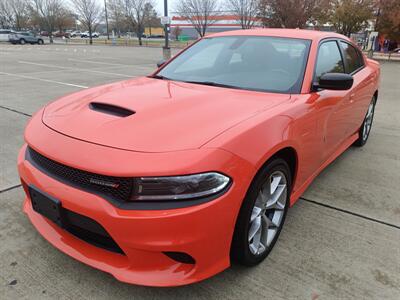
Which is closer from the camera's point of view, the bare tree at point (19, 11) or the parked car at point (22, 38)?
the parked car at point (22, 38)

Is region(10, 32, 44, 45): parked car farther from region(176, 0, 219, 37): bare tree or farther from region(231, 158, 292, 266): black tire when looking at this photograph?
region(231, 158, 292, 266): black tire

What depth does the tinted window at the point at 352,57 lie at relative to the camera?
390cm

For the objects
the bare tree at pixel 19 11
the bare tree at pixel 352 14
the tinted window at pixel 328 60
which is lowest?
the tinted window at pixel 328 60

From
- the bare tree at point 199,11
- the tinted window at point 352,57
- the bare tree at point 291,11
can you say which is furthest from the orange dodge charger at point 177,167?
the bare tree at point 199,11

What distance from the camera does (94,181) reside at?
5.81 feet

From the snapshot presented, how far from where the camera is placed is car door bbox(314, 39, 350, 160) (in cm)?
285

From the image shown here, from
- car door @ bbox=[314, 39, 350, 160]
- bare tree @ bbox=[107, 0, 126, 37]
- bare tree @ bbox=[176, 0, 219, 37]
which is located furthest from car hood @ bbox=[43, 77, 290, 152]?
bare tree @ bbox=[107, 0, 126, 37]

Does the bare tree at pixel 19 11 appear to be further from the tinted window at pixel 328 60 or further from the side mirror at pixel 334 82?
the side mirror at pixel 334 82

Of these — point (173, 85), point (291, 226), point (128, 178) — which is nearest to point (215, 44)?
point (173, 85)

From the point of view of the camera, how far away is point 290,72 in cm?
283

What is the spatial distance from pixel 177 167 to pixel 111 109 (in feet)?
2.87

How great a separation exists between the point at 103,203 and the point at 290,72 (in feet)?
6.22

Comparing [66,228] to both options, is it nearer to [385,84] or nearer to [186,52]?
[186,52]

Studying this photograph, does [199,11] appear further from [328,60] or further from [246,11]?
[328,60]
